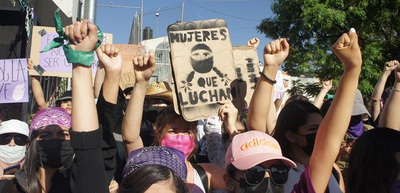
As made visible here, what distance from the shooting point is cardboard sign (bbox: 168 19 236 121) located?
9.30 feet

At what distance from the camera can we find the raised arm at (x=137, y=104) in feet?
8.29

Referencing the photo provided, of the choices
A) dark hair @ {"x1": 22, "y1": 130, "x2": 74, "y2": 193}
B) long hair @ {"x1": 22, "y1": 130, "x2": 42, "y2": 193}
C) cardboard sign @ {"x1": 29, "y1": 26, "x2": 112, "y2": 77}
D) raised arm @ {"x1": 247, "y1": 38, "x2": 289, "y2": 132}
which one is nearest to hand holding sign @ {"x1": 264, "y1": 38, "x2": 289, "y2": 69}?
raised arm @ {"x1": 247, "y1": 38, "x2": 289, "y2": 132}

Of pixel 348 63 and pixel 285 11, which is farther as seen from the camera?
pixel 285 11

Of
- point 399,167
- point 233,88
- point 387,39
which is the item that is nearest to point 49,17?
point 233,88

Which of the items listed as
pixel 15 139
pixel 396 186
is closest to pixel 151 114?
pixel 15 139

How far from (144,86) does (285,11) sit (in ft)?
40.1

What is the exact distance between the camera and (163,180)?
1911 millimetres

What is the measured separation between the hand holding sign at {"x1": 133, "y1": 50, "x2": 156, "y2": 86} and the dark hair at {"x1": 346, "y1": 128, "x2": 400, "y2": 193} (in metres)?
1.25

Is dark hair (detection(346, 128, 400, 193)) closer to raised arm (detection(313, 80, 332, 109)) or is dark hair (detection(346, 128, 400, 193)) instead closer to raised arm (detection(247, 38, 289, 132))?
raised arm (detection(247, 38, 289, 132))

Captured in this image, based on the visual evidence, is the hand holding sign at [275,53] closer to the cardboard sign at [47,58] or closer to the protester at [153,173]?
the protester at [153,173]

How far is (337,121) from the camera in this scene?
2.07m

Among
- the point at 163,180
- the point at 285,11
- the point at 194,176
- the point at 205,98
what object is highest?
the point at 285,11

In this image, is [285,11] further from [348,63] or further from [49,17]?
[348,63]

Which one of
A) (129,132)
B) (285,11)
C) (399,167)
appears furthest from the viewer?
(285,11)
